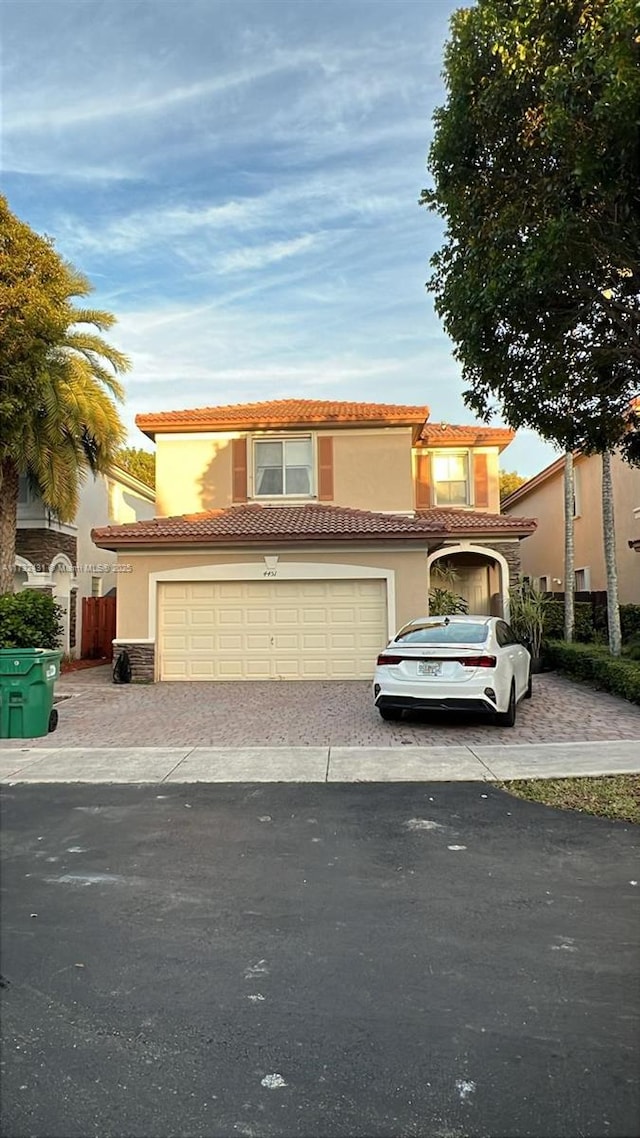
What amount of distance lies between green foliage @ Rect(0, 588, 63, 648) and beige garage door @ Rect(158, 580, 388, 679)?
8.28 feet

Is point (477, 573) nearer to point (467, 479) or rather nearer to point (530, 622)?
point (467, 479)

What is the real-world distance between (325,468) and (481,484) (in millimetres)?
5473

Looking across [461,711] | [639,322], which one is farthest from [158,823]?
[639,322]

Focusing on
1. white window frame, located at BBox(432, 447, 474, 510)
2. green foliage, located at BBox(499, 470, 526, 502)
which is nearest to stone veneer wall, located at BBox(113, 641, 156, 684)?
white window frame, located at BBox(432, 447, 474, 510)

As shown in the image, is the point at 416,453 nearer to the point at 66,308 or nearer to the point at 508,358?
the point at 66,308

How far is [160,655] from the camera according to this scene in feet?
51.1

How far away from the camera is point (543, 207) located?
690cm

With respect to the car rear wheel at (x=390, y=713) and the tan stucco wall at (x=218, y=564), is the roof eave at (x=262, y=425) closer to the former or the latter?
the tan stucco wall at (x=218, y=564)

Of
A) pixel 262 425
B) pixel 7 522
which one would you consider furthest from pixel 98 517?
pixel 262 425

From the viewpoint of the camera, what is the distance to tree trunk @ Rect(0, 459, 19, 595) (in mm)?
16812

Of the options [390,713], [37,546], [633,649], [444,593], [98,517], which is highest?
[98,517]

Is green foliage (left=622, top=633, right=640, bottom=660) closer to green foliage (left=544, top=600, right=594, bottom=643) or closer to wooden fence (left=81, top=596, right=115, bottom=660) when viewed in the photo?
green foliage (left=544, top=600, right=594, bottom=643)

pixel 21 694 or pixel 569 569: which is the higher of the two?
pixel 569 569

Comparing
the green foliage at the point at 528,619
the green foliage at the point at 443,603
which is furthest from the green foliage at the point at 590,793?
the green foliage at the point at 528,619
